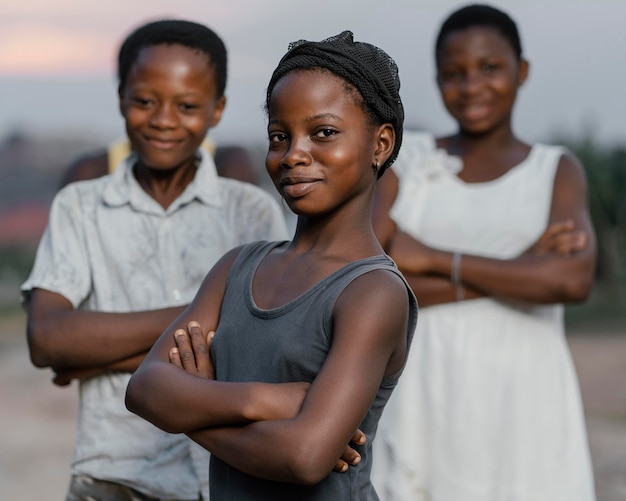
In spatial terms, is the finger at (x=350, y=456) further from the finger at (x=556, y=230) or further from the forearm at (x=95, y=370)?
the finger at (x=556, y=230)

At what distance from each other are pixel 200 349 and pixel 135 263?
82 cm

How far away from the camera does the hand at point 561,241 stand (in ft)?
12.1

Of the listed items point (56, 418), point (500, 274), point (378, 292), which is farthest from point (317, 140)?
point (56, 418)

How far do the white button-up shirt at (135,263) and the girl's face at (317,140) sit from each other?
875mm

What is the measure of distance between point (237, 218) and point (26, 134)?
463 inches

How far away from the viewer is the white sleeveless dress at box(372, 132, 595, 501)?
3.74m

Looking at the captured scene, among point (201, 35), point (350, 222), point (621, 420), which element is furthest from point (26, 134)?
point (350, 222)

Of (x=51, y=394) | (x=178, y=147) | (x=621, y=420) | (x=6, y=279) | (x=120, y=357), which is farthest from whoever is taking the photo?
(x=6, y=279)

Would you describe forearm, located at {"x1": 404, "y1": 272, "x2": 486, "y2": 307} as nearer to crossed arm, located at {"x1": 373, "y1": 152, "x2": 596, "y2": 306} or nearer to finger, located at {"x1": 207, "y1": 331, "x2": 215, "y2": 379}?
crossed arm, located at {"x1": 373, "y1": 152, "x2": 596, "y2": 306}

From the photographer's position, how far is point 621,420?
8.51 m

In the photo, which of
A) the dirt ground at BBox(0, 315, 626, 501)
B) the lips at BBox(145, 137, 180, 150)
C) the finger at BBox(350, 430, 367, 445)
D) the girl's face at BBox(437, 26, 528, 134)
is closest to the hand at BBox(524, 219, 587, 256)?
the girl's face at BBox(437, 26, 528, 134)

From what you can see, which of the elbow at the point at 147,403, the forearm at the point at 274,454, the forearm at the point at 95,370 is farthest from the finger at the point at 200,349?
the forearm at the point at 95,370

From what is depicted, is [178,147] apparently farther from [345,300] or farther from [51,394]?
[51,394]

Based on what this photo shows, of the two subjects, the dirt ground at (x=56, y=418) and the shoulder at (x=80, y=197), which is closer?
the shoulder at (x=80, y=197)
